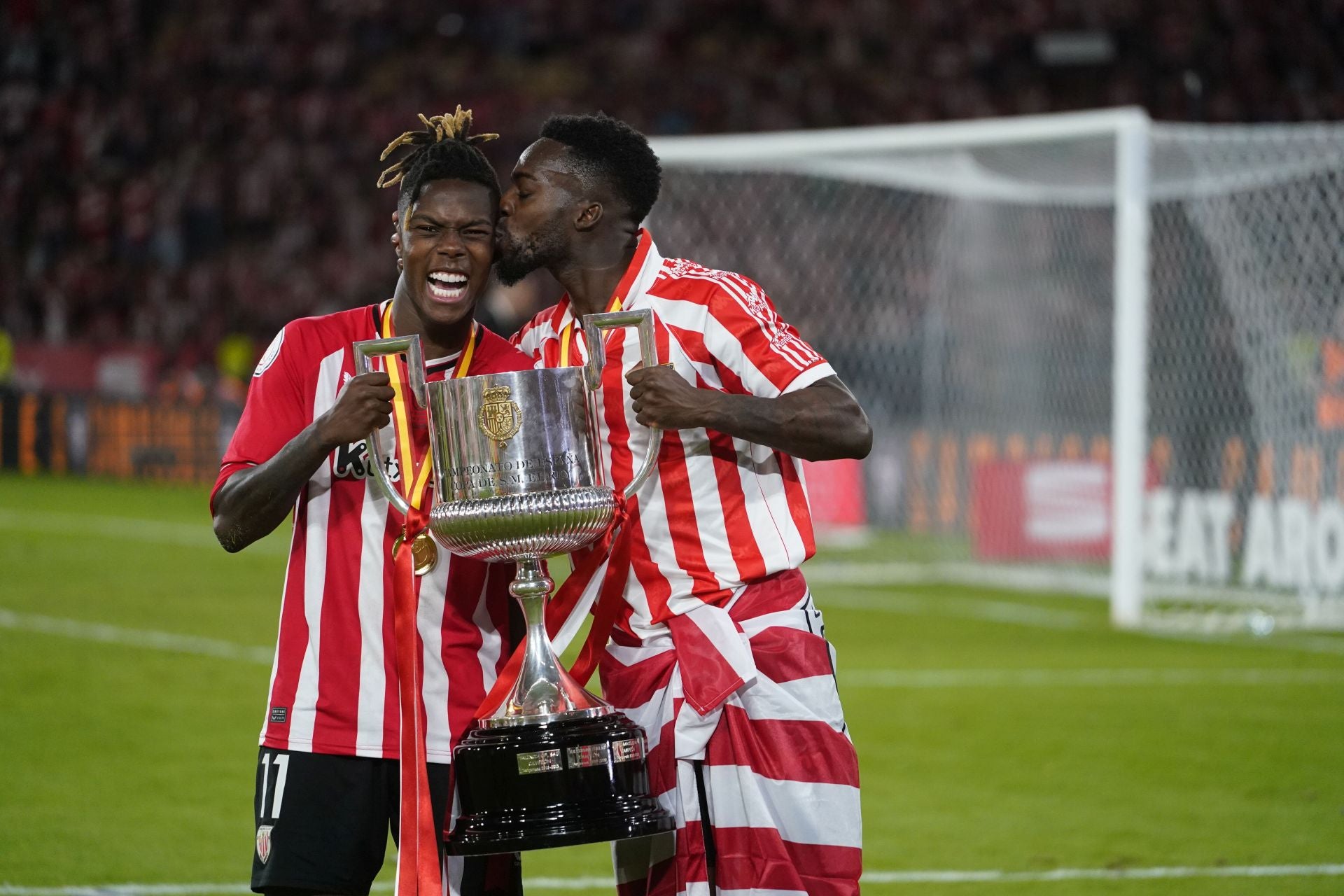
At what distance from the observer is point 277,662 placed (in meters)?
2.95

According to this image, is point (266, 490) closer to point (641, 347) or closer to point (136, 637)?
point (641, 347)

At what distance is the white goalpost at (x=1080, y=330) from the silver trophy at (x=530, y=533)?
6863 mm

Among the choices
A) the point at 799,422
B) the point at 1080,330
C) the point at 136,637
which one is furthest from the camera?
the point at 1080,330

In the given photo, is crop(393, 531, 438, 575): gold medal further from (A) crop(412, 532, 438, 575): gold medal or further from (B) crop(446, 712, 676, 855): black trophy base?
(B) crop(446, 712, 676, 855): black trophy base

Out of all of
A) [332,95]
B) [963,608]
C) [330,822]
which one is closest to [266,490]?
[330,822]

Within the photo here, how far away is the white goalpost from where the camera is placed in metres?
9.55

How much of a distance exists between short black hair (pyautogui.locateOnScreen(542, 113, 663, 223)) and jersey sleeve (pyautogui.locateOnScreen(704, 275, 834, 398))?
24cm

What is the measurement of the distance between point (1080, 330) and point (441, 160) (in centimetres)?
969

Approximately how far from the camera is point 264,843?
9.28 ft

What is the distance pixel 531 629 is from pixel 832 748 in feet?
1.90

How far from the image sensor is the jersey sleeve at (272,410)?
2.85m

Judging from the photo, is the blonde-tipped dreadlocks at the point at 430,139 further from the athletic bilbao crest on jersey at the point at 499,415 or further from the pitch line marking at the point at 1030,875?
the pitch line marking at the point at 1030,875

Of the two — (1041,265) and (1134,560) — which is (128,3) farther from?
(1134,560)

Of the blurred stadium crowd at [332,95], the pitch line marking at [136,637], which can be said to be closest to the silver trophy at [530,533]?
the pitch line marking at [136,637]
